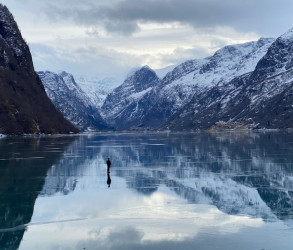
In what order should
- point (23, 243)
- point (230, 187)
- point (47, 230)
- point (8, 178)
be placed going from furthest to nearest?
point (8, 178), point (230, 187), point (47, 230), point (23, 243)

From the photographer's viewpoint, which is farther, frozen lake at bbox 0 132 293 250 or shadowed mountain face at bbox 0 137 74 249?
shadowed mountain face at bbox 0 137 74 249

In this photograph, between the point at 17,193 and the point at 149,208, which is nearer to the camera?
the point at 149,208

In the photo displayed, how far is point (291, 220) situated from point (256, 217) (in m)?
2.81

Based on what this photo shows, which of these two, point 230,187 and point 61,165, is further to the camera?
point 61,165

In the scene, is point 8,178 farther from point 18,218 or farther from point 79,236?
point 79,236

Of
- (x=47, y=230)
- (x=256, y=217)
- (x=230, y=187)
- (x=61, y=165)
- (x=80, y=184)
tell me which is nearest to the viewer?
(x=47, y=230)

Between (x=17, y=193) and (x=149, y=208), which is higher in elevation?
(x=17, y=193)

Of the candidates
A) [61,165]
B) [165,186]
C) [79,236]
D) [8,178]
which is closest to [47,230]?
[79,236]

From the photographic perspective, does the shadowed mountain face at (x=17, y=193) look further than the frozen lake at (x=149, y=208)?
Yes

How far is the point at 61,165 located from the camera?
270 feet

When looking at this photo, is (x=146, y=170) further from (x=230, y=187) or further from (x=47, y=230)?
(x=47, y=230)

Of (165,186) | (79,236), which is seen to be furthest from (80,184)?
(79,236)

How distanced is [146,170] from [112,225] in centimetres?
3731

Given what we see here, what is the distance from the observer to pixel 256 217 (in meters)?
38.7
